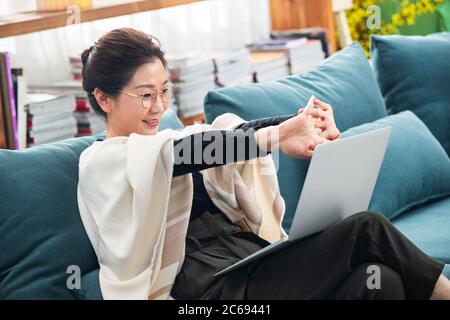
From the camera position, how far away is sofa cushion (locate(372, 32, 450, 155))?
2904 mm

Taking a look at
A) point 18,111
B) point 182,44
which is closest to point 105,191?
point 18,111

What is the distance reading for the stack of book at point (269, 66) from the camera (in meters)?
3.31

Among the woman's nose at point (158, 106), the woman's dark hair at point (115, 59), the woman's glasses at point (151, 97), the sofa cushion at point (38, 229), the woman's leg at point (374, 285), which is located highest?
the woman's dark hair at point (115, 59)

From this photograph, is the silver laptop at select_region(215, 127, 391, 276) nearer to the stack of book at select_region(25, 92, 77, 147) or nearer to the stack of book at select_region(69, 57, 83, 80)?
the stack of book at select_region(25, 92, 77, 147)

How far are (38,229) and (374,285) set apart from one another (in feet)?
2.50

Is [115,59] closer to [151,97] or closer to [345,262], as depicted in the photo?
[151,97]

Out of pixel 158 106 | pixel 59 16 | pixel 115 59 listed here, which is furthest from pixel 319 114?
pixel 59 16

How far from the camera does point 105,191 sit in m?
1.85

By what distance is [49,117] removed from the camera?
2.55 m

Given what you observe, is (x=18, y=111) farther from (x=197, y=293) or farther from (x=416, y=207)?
(x=416, y=207)

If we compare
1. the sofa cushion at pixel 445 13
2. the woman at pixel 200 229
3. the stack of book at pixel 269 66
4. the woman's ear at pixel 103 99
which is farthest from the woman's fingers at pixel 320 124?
the sofa cushion at pixel 445 13

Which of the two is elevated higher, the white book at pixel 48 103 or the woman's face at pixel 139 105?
the woman's face at pixel 139 105

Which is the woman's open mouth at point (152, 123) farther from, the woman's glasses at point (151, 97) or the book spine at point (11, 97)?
the book spine at point (11, 97)

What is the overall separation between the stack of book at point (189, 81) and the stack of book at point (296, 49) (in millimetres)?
476
